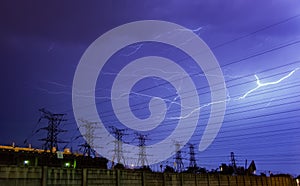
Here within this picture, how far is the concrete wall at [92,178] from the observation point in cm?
1302

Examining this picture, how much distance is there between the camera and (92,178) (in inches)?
638

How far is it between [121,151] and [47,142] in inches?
436

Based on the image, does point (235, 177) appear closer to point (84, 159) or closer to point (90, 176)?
point (90, 176)

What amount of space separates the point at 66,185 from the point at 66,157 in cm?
3592

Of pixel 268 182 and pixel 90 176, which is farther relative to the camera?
pixel 268 182

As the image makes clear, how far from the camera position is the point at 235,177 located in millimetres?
29891

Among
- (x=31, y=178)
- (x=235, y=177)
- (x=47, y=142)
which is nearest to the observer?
(x=31, y=178)

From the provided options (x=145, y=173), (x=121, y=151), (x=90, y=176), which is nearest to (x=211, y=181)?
(x=145, y=173)

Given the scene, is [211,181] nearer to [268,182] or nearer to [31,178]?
[268,182]

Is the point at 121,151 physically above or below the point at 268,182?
above

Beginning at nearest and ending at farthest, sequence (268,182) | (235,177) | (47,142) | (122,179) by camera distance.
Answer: (122,179) → (235,177) → (268,182) → (47,142)

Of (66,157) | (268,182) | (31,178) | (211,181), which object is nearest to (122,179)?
(31,178)

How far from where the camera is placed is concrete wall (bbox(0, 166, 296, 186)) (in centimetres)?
1302

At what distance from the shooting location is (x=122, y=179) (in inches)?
709
